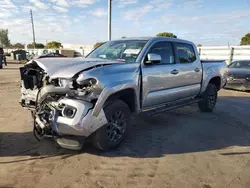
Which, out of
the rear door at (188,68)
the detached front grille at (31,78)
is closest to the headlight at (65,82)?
the detached front grille at (31,78)

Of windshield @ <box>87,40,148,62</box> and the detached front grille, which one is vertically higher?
windshield @ <box>87,40,148,62</box>

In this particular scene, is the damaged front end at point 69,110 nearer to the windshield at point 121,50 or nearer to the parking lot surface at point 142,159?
the parking lot surface at point 142,159

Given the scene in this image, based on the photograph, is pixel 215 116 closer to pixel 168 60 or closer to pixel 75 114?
pixel 168 60

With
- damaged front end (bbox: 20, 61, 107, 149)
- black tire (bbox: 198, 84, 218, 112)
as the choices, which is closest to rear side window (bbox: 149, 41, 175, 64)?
damaged front end (bbox: 20, 61, 107, 149)

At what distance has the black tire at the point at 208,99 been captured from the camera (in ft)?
21.5

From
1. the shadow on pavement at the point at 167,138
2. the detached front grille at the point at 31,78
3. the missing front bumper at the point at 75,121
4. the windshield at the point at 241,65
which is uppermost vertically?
A: the detached front grille at the point at 31,78

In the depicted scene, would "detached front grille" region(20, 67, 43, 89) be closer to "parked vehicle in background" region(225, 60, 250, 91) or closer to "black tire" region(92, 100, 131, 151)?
"black tire" region(92, 100, 131, 151)

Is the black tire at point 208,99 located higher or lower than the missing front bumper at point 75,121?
lower

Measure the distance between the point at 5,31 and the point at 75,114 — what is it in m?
90.2

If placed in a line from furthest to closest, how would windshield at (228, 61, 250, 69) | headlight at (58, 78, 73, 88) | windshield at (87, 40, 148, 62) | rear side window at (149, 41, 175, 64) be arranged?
1. windshield at (228, 61, 250, 69)
2. rear side window at (149, 41, 175, 64)
3. windshield at (87, 40, 148, 62)
4. headlight at (58, 78, 73, 88)

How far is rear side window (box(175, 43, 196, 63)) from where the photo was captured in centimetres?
539

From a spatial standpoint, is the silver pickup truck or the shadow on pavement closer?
the silver pickup truck

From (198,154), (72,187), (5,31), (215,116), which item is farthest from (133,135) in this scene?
(5,31)

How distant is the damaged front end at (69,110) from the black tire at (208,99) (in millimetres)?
3977
